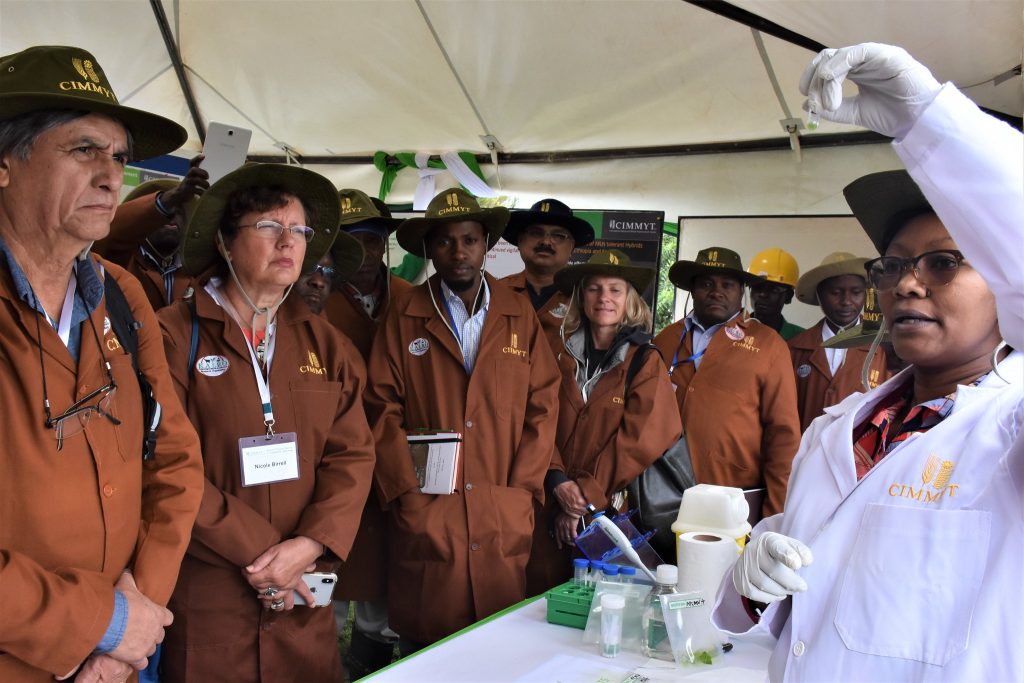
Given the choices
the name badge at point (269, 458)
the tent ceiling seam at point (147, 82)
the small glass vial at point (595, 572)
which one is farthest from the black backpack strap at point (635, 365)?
the tent ceiling seam at point (147, 82)

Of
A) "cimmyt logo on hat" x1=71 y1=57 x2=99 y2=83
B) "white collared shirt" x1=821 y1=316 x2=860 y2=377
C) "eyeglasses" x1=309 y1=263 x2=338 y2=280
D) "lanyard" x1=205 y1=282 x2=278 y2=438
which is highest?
"cimmyt logo on hat" x1=71 y1=57 x2=99 y2=83

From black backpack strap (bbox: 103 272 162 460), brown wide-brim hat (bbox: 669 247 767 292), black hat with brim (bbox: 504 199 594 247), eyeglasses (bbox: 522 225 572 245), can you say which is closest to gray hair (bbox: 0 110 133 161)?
black backpack strap (bbox: 103 272 162 460)

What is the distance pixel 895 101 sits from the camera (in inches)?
41.5

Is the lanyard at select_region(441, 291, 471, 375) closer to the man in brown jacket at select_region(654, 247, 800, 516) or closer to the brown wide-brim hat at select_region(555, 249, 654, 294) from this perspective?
the brown wide-brim hat at select_region(555, 249, 654, 294)

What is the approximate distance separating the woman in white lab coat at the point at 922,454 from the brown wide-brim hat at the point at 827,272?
3183 millimetres

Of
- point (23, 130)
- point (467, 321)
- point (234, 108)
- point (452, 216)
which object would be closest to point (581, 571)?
point (467, 321)

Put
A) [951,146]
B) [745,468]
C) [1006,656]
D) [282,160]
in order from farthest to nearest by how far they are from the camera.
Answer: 1. [282,160]
2. [745,468]
3. [1006,656]
4. [951,146]

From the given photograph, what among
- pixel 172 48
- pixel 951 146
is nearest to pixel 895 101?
pixel 951 146

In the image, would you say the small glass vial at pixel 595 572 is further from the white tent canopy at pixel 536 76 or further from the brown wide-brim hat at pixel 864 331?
the white tent canopy at pixel 536 76

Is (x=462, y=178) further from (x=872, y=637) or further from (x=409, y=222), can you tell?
(x=872, y=637)

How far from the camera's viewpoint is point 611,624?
6.41 ft

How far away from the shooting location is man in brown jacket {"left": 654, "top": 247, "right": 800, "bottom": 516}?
3684 millimetres

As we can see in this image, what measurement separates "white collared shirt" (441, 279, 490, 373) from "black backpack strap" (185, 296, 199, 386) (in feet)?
3.30

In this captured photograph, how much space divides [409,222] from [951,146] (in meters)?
2.51
